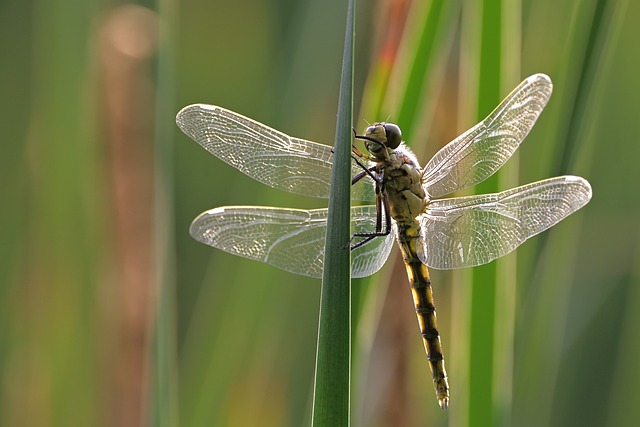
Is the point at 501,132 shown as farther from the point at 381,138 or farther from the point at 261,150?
the point at 261,150

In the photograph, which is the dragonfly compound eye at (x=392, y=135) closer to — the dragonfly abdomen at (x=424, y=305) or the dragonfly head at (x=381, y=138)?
the dragonfly head at (x=381, y=138)

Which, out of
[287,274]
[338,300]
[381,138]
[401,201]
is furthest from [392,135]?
[338,300]

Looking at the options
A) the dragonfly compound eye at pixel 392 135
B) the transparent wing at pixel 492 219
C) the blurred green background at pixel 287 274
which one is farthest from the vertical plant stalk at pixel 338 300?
the dragonfly compound eye at pixel 392 135

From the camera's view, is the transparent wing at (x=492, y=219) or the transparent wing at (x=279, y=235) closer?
the transparent wing at (x=492, y=219)

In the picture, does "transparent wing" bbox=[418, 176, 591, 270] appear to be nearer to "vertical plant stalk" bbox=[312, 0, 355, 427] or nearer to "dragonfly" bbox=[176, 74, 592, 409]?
"dragonfly" bbox=[176, 74, 592, 409]

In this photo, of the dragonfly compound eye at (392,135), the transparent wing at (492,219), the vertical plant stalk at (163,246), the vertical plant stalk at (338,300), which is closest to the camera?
the vertical plant stalk at (338,300)

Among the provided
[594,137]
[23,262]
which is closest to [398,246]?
[594,137]
